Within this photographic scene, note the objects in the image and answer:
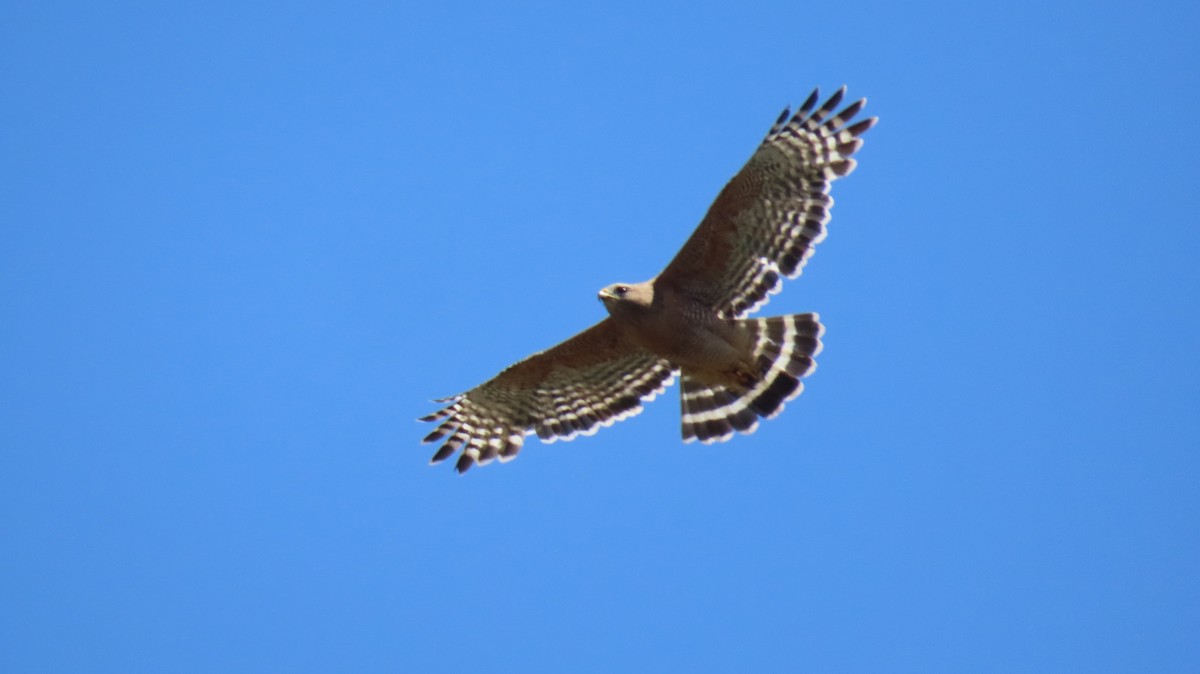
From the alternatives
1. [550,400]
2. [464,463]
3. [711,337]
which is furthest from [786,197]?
[464,463]

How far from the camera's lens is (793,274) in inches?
525

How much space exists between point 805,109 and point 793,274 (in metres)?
1.30

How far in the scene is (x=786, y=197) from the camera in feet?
43.4

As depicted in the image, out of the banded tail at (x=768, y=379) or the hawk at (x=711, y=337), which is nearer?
the hawk at (x=711, y=337)

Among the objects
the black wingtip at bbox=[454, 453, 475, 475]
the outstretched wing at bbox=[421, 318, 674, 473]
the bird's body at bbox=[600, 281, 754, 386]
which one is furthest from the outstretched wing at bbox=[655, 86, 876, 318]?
the black wingtip at bbox=[454, 453, 475, 475]

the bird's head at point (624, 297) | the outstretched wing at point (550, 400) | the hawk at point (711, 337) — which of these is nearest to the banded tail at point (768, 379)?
the hawk at point (711, 337)

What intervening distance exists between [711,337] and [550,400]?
1649mm

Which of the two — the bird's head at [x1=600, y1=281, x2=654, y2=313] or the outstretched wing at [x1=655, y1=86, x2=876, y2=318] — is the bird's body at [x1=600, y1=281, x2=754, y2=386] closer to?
the bird's head at [x1=600, y1=281, x2=654, y2=313]

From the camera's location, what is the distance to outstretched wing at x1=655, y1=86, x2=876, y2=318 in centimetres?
1323

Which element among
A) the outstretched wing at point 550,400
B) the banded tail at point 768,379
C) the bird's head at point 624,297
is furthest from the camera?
the outstretched wing at point 550,400

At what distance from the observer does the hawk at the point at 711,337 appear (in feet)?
43.4

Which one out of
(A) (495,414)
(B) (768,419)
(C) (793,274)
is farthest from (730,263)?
(A) (495,414)

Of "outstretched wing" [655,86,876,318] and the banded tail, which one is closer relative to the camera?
"outstretched wing" [655,86,876,318]

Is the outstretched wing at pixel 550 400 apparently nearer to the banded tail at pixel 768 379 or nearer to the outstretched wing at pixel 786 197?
the banded tail at pixel 768 379
